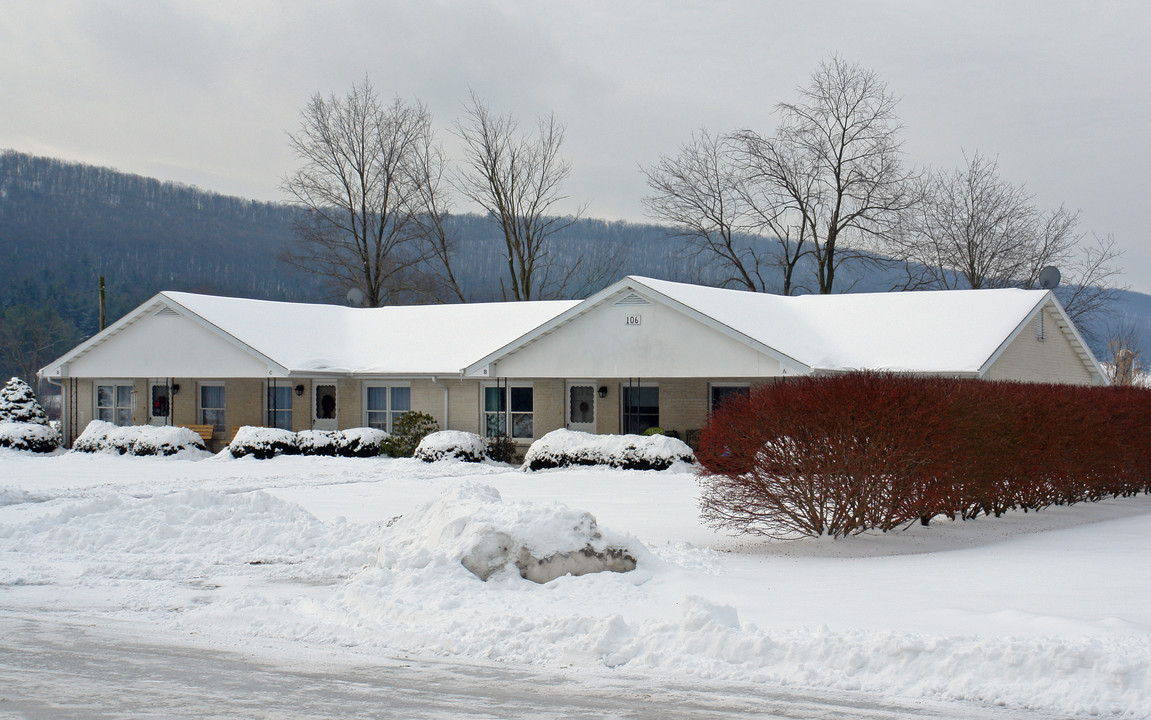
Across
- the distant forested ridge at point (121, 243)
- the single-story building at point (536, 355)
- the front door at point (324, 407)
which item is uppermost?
the distant forested ridge at point (121, 243)

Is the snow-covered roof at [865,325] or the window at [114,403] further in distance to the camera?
the window at [114,403]

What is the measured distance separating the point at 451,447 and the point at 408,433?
299cm

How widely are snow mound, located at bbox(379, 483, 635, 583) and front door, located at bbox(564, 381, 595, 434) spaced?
19.2 m

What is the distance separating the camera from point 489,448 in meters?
29.8

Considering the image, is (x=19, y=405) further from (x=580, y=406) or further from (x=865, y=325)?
(x=865, y=325)

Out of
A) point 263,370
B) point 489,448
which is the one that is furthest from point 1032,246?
point 263,370

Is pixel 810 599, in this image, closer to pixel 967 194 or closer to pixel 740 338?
pixel 740 338

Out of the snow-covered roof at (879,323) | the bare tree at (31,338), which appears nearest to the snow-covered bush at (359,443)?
the snow-covered roof at (879,323)

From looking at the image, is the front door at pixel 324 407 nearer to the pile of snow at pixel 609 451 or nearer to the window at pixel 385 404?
the window at pixel 385 404

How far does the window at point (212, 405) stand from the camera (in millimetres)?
35094

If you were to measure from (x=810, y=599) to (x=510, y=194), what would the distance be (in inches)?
1872

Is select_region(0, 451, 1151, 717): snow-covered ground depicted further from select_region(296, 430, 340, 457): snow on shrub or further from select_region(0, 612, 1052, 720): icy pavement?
select_region(296, 430, 340, 457): snow on shrub

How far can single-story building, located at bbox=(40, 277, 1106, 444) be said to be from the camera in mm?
27250

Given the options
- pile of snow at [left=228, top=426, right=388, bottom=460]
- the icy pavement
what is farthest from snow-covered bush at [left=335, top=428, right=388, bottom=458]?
the icy pavement
